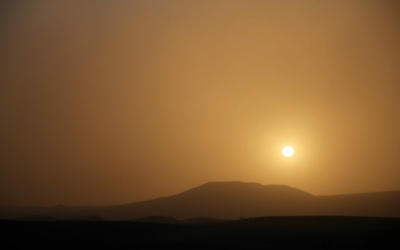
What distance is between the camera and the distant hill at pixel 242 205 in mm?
31031

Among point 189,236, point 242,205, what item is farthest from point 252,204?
point 189,236

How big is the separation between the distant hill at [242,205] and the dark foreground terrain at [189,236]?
13179 millimetres

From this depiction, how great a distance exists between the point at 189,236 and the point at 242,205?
22.3 metres

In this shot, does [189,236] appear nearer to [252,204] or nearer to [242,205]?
[242,205]

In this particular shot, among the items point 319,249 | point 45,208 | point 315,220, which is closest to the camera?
point 319,249

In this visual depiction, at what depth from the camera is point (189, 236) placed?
48.1ft

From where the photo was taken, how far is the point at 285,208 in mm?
→ 34125

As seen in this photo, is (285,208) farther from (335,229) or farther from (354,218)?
(335,229)

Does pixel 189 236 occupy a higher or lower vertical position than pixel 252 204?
lower

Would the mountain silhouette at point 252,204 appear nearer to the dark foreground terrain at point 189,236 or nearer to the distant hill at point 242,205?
the distant hill at point 242,205

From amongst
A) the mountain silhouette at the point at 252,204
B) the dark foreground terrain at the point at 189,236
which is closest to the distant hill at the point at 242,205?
the mountain silhouette at the point at 252,204

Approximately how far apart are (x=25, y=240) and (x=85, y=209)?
60.0ft

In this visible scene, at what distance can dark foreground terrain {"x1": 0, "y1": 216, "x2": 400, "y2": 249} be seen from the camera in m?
13.1

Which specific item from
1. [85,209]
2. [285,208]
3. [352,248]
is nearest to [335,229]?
[352,248]
